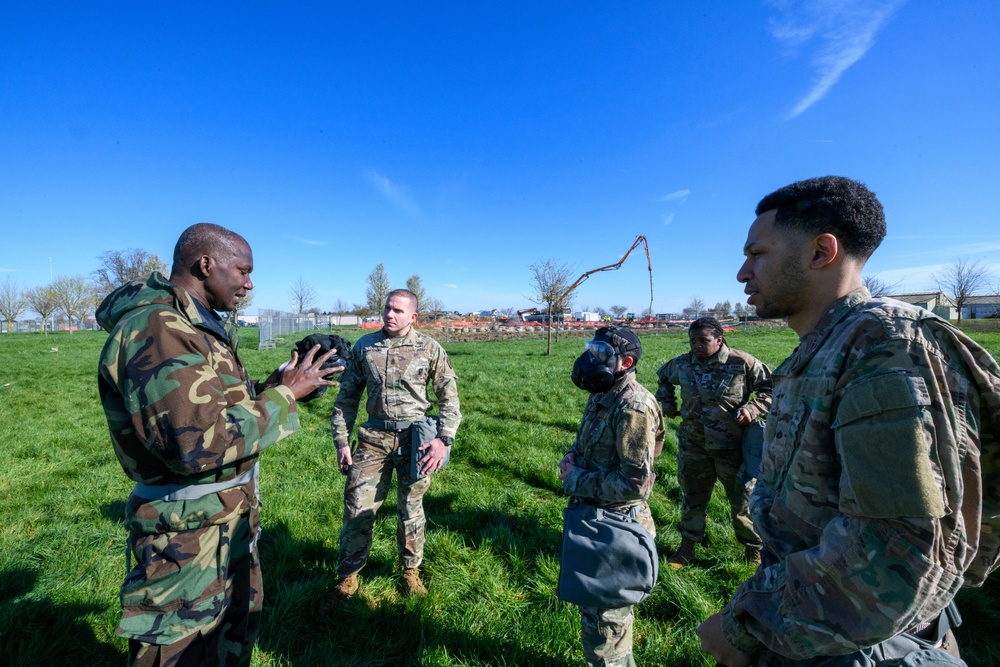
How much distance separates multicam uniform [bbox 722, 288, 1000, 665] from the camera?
105cm

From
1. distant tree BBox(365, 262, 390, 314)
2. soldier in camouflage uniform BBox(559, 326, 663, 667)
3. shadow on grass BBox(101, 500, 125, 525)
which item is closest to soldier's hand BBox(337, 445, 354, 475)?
soldier in camouflage uniform BBox(559, 326, 663, 667)

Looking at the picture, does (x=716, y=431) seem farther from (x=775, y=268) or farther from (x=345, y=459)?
(x=345, y=459)

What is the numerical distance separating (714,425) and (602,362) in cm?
212

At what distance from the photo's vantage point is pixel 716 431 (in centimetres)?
401

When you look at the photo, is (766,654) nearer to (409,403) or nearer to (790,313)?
(790,313)

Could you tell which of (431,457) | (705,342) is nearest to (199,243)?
(431,457)

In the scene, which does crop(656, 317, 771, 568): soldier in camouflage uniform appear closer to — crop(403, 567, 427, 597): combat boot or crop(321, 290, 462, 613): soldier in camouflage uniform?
crop(403, 567, 427, 597): combat boot

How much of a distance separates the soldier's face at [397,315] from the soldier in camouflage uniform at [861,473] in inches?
112

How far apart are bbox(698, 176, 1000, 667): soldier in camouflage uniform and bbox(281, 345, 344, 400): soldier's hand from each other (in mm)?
1925

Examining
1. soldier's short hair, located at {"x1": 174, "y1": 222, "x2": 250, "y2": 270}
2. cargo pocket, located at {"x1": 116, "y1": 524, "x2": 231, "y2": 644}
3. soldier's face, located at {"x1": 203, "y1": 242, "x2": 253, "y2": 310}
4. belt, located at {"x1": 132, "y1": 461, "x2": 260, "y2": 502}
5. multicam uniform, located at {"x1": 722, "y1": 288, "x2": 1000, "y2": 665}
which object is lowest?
cargo pocket, located at {"x1": 116, "y1": 524, "x2": 231, "y2": 644}

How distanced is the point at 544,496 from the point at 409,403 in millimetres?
2268

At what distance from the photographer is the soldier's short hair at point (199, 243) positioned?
2096 millimetres

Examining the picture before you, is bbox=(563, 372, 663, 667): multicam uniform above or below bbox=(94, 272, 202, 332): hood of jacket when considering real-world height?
below

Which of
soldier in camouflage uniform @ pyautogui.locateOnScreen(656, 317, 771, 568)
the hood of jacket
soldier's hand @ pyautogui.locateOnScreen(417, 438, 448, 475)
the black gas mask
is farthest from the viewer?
soldier in camouflage uniform @ pyautogui.locateOnScreen(656, 317, 771, 568)
